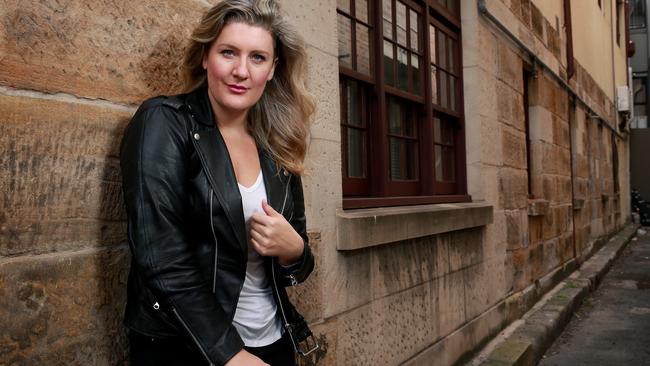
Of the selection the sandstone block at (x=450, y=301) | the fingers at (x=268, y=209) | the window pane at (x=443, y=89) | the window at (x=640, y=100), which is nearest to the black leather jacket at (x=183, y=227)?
the fingers at (x=268, y=209)

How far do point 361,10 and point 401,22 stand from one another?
58 centimetres

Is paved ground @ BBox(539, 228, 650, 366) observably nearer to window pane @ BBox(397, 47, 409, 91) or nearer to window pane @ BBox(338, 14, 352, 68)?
window pane @ BBox(397, 47, 409, 91)

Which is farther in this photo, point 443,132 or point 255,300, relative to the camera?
point 443,132

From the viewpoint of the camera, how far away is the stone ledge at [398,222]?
3.28 meters

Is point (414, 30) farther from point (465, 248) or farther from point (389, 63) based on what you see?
point (465, 248)

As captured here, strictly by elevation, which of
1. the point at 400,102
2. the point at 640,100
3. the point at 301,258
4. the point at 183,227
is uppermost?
the point at 640,100

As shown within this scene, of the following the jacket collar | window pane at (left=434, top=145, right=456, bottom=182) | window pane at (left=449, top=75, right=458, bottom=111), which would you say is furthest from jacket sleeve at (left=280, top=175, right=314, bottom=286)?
window pane at (left=449, top=75, right=458, bottom=111)

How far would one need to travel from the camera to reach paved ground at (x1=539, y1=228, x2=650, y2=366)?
5.47 meters

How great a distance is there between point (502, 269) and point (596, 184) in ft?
24.5

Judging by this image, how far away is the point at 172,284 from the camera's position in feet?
5.00

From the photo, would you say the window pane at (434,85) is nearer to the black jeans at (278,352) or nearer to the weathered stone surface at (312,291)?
the weathered stone surface at (312,291)

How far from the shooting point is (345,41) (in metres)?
3.76

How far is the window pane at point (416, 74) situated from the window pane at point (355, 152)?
0.88 metres

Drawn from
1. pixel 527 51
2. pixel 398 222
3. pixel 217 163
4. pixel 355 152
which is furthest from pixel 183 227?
pixel 527 51
